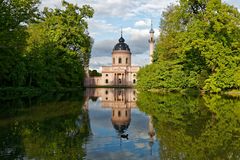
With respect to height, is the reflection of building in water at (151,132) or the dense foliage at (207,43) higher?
the dense foliage at (207,43)

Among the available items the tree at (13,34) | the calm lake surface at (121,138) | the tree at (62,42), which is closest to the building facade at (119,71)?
the tree at (62,42)

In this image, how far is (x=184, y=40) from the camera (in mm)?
38188

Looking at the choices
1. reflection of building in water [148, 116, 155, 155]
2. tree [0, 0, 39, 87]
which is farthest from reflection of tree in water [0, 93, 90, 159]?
tree [0, 0, 39, 87]

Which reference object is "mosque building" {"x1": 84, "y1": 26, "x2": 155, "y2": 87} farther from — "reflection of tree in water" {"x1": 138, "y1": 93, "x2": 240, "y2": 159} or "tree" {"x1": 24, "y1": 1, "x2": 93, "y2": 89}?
"reflection of tree in water" {"x1": 138, "y1": 93, "x2": 240, "y2": 159}

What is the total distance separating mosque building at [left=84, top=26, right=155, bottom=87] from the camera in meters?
106

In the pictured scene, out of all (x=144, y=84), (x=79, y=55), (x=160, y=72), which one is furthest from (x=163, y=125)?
(x=144, y=84)

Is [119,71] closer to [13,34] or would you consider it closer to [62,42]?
[62,42]

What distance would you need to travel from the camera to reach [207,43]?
119ft

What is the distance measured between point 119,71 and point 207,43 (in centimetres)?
7085

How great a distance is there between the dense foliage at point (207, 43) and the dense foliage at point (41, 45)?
A: 46.1 feet

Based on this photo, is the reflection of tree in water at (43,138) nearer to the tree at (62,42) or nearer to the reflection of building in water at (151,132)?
the reflection of building in water at (151,132)

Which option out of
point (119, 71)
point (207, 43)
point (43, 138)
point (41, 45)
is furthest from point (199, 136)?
point (119, 71)

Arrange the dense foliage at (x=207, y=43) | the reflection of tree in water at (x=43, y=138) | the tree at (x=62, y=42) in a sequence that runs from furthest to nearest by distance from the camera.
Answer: the tree at (x=62, y=42) < the dense foliage at (x=207, y=43) < the reflection of tree in water at (x=43, y=138)

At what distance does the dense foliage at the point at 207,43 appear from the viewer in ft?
120
